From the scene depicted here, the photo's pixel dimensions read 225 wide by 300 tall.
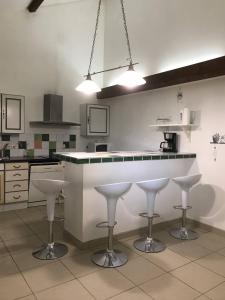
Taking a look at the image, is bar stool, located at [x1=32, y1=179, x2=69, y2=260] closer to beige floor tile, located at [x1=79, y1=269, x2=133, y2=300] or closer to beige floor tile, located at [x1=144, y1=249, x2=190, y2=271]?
beige floor tile, located at [x1=79, y1=269, x2=133, y2=300]

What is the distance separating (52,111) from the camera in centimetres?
466

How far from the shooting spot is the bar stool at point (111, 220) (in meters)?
2.46

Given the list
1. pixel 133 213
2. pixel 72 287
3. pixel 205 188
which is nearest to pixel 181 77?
pixel 205 188

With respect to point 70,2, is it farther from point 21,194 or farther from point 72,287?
point 72,287

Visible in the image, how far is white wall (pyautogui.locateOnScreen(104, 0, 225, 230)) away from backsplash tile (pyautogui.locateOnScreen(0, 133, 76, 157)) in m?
1.13

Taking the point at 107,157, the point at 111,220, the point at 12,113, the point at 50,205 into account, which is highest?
the point at 12,113

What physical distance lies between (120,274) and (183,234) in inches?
48.4

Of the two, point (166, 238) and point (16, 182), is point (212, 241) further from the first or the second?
point (16, 182)

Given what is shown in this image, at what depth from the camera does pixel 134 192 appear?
10.5 feet

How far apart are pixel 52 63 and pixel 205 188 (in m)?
3.64

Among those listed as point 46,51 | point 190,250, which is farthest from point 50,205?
point 46,51

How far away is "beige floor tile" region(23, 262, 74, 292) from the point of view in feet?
7.12

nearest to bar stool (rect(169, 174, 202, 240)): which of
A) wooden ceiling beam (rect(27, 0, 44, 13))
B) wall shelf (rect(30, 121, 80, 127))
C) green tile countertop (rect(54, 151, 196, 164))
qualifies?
green tile countertop (rect(54, 151, 196, 164))

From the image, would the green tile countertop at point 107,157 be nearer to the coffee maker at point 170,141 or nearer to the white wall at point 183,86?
the coffee maker at point 170,141
